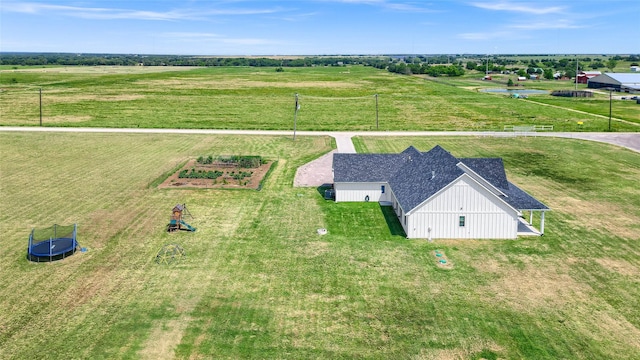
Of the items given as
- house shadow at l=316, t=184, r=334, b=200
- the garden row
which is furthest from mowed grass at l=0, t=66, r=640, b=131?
house shadow at l=316, t=184, r=334, b=200

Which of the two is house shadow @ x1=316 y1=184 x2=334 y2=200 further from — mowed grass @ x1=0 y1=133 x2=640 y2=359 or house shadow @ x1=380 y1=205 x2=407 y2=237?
house shadow @ x1=380 y1=205 x2=407 y2=237

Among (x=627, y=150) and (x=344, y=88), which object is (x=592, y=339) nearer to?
(x=627, y=150)

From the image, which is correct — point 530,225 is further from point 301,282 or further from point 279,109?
point 279,109

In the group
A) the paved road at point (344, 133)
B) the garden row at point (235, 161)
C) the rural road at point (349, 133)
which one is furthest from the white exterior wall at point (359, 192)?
Result: the paved road at point (344, 133)

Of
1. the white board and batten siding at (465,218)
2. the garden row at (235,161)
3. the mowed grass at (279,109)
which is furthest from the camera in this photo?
the mowed grass at (279,109)

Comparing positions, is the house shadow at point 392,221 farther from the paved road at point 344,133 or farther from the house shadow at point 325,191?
the paved road at point 344,133
